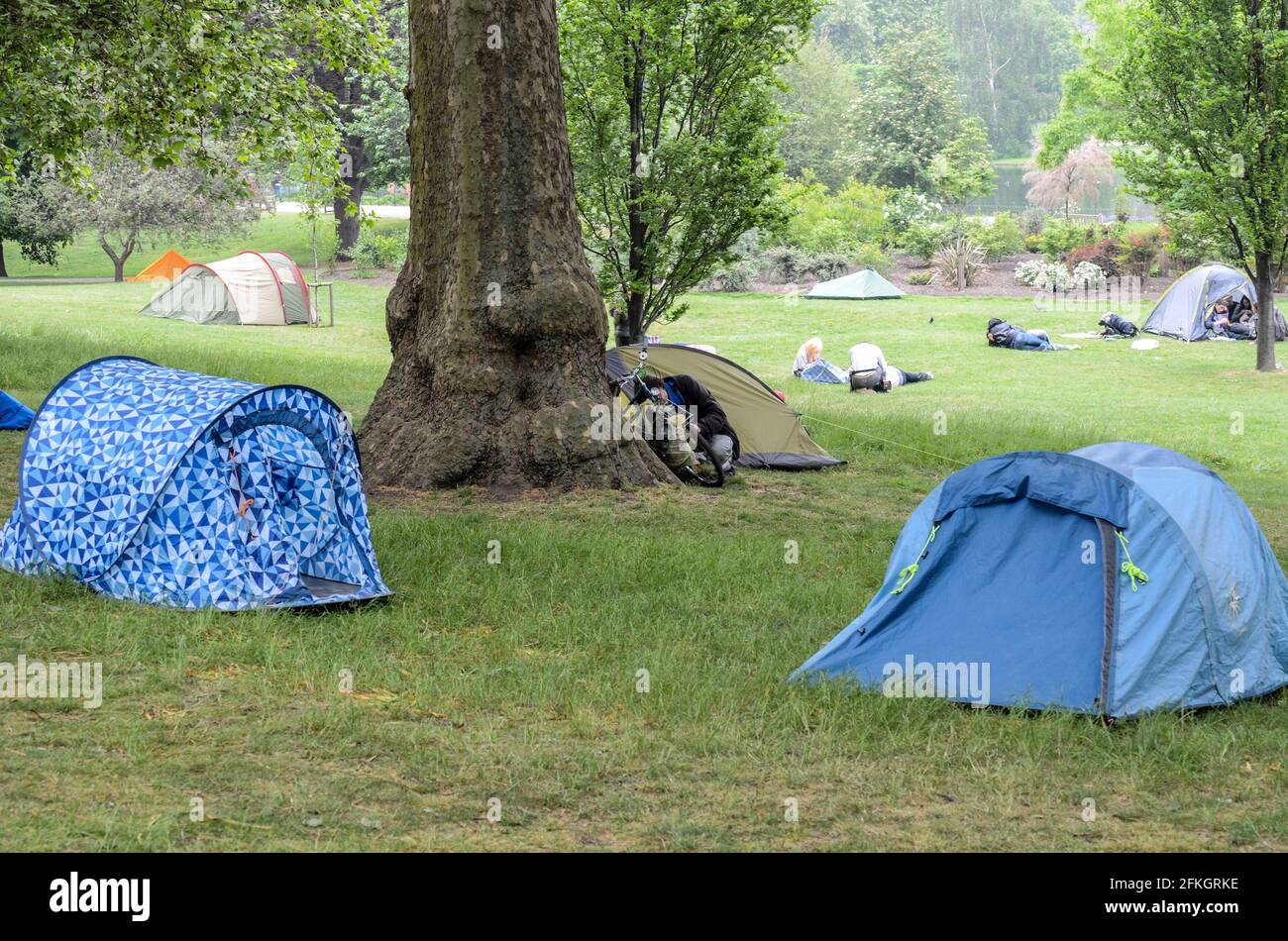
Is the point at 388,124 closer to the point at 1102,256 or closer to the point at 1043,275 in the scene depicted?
the point at 1043,275

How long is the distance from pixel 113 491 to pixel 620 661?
119 inches

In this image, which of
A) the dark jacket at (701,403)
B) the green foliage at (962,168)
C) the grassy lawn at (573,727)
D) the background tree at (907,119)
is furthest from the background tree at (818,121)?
the grassy lawn at (573,727)

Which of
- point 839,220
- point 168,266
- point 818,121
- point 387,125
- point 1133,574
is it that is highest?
point 818,121

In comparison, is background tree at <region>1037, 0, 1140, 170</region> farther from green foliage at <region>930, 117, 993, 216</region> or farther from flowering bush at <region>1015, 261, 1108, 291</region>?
flowering bush at <region>1015, 261, 1108, 291</region>

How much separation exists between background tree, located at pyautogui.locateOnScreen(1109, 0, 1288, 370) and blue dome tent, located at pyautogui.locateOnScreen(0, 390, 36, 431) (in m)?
17.9

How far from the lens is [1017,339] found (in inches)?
1120

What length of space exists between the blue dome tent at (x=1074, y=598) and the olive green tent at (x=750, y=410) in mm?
7328

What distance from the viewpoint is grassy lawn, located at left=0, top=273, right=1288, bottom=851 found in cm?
475

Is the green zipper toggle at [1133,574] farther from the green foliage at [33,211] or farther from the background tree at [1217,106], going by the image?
the green foliage at [33,211]

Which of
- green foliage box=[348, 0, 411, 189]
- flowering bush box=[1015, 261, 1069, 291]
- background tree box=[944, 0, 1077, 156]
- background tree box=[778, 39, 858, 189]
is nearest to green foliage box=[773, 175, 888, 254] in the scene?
flowering bush box=[1015, 261, 1069, 291]

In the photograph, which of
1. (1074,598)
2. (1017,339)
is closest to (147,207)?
(1017,339)

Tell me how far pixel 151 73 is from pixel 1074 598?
36.2ft

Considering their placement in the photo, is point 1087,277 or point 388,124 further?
point 388,124

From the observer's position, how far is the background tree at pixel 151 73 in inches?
511
